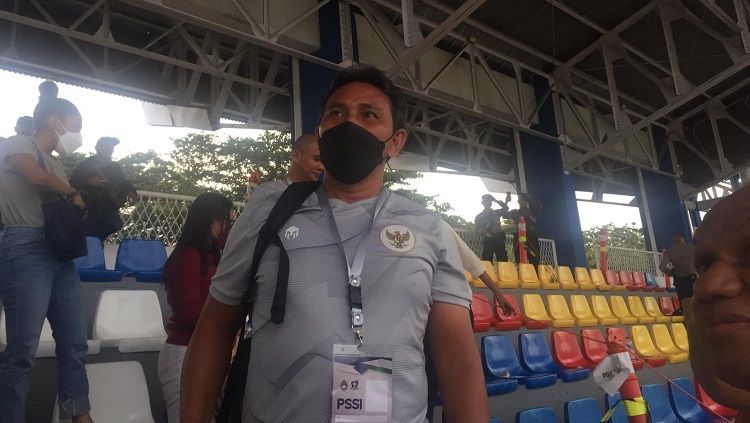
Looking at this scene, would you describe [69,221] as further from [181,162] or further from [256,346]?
[181,162]

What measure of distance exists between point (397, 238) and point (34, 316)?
1.68 m

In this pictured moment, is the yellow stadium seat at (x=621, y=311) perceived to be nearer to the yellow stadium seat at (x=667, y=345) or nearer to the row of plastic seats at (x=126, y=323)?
the yellow stadium seat at (x=667, y=345)

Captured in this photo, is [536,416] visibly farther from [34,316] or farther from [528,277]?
[528,277]

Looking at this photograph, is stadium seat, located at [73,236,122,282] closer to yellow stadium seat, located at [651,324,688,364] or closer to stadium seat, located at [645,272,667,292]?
yellow stadium seat, located at [651,324,688,364]

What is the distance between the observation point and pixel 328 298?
823 millimetres

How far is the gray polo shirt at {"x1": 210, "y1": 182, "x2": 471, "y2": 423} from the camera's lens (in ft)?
2.60

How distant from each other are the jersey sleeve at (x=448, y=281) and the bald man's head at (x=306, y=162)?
1375mm

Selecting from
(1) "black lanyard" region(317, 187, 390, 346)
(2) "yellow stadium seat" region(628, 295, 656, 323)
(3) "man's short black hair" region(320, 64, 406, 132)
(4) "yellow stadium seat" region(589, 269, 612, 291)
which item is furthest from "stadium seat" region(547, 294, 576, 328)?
(1) "black lanyard" region(317, 187, 390, 346)

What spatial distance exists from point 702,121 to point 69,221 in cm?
1490

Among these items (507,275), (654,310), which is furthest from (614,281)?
(507,275)

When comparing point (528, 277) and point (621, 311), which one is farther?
point (621, 311)

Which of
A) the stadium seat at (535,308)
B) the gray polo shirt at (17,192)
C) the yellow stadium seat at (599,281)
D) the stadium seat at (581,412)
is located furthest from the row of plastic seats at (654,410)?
the gray polo shirt at (17,192)

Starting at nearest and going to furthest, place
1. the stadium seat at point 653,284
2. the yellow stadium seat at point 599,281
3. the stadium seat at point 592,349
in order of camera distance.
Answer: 1. the stadium seat at point 592,349
2. the yellow stadium seat at point 599,281
3. the stadium seat at point 653,284

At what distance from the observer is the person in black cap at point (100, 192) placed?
273 centimetres
